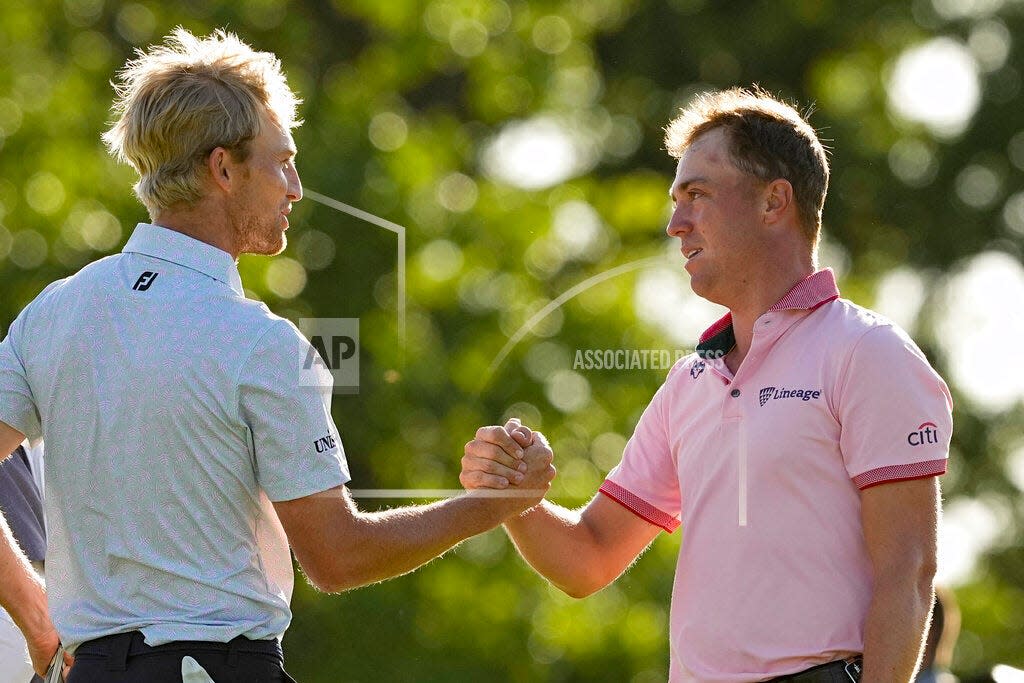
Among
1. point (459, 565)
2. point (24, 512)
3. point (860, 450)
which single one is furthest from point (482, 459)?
point (459, 565)

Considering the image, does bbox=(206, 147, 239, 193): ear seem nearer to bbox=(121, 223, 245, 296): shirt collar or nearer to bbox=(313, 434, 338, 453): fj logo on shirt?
bbox=(121, 223, 245, 296): shirt collar

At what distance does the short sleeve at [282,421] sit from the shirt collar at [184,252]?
7.0 inches

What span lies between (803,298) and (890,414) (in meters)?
0.38

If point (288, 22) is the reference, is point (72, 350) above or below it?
below

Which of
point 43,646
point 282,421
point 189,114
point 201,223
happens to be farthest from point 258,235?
point 43,646

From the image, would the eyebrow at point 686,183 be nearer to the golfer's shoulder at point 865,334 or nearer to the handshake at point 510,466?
the golfer's shoulder at point 865,334

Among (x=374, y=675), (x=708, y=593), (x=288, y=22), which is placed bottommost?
(x=374, y=675)

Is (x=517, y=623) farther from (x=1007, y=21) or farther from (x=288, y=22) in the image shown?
(x=1007, y=21)

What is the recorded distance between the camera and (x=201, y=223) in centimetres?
316

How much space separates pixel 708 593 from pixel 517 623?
24.7 feet

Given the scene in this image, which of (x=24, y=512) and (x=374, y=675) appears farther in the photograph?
(x=374, y=675)

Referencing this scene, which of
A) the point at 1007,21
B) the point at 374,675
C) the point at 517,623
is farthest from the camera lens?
the point at 1007,21

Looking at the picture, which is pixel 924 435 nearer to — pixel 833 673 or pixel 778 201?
pixel 833 673

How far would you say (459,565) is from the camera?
436 inches
